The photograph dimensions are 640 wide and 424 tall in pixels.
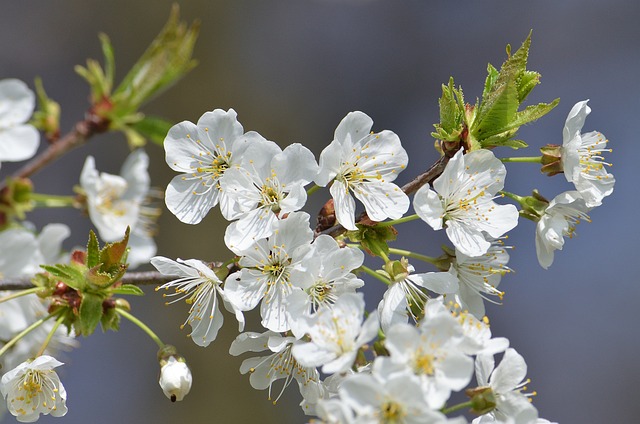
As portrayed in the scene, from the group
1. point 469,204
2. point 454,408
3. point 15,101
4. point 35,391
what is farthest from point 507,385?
point 15,101

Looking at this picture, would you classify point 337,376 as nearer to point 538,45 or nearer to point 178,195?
point 178,195

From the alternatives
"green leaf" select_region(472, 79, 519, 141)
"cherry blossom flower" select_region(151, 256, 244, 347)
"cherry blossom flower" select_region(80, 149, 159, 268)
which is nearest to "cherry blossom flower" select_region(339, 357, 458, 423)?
A: "cherry blossom flower" select_region(151, 256, 244, 347)

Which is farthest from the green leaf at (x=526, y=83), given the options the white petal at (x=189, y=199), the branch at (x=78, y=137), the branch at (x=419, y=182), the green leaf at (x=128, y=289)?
the branch at (x=78, y=137)

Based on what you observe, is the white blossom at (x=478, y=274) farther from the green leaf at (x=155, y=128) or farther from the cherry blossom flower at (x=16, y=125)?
the cherry blossom flower at (x=16, y=125)

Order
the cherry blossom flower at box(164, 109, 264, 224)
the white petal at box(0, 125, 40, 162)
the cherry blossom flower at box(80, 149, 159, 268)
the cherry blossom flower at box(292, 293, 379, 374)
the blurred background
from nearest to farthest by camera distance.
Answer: the cherry blossom flower at box(292, 293, 379, 374)
the cherry blossom flower at box(164, 109, 264, 224)
the white petal at box(0, 125, 40, 162)
the cherry blossom flower at box(80, 149, 159, 268)
the blurred background

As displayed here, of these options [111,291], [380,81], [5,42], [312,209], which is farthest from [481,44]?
[111,291]

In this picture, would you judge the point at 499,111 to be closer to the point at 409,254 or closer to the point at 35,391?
the point at 409,254

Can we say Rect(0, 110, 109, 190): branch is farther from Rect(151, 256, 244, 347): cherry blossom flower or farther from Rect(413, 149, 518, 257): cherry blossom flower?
Rect(413, 149, 518, 257): cherry blossom flower
